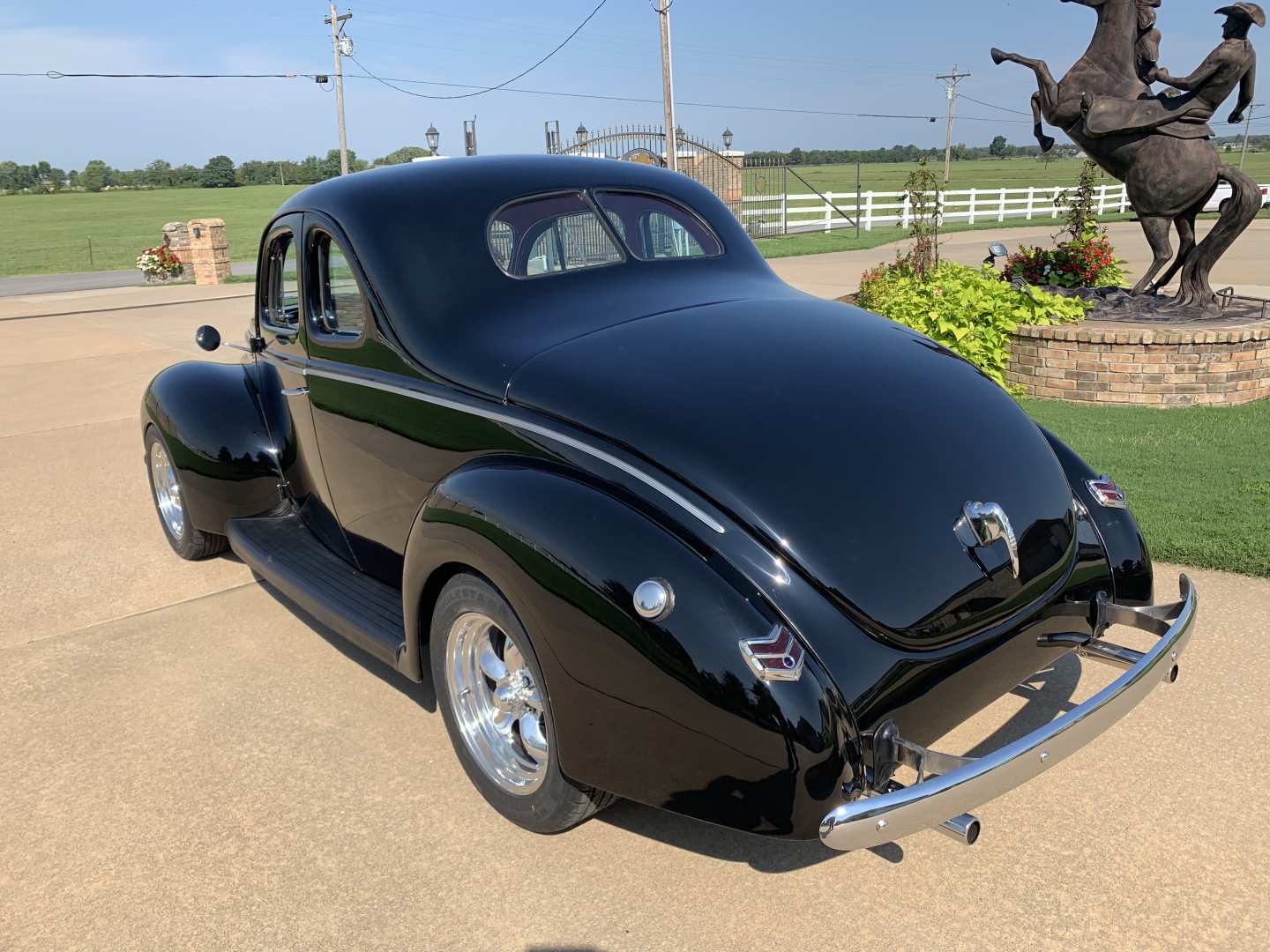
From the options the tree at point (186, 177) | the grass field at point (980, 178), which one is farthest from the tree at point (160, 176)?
the grass field at point (980, 178)

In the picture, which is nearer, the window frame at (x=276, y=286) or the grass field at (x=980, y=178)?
the window frame at (x=276, y=286)

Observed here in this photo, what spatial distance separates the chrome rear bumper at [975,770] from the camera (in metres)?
2.14

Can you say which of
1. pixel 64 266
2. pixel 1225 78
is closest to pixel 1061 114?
pixel 1225 78

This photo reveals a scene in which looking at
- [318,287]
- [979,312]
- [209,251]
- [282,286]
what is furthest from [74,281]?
[318,287]

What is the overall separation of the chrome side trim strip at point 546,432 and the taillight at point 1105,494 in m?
1.51

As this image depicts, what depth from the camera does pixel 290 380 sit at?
409 centimetres

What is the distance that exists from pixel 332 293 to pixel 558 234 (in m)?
0.90

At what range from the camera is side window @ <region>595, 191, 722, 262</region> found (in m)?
3.76

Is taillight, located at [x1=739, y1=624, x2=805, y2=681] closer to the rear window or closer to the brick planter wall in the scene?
the rear window

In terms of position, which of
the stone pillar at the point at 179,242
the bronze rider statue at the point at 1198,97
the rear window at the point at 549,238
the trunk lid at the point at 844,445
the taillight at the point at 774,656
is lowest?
the taillight at the point at 774,656

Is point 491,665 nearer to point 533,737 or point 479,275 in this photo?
point 533,737

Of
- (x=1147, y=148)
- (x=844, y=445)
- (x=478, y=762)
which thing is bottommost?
(x=478, y=762)

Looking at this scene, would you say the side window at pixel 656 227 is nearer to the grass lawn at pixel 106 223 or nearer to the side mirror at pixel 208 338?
the side mirror at pixel 208 338

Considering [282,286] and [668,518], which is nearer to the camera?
[668,518]
